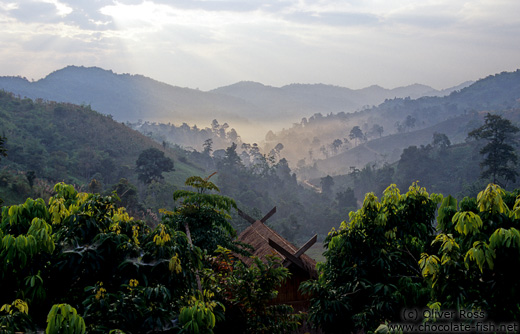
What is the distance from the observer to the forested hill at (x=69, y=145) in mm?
53156

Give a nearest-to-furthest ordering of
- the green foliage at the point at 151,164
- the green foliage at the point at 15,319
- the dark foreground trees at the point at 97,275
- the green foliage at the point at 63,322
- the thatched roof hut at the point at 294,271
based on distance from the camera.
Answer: the green foliage at the point at 63,322 → the green foliage at the point at 15,319 → the dark foreground trees at the point at 97,275 → the thatched roof hut at the point at 294,271 → the green foliage at the point at 151,164

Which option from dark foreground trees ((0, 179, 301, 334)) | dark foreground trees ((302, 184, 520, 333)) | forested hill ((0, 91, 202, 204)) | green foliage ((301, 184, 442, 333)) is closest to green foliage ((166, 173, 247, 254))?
dark foreground trees ((302, 184, 520, 333))

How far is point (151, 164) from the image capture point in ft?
177

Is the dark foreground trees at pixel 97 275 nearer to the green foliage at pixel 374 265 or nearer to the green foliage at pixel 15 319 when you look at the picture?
the green foliage at pixel 15 319

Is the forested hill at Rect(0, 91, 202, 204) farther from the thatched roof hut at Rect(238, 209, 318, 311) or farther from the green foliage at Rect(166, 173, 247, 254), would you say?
the green foliage at Rect(166, 173, 247, 254)

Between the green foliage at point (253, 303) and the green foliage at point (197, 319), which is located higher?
the green foliage at point (197, 319)

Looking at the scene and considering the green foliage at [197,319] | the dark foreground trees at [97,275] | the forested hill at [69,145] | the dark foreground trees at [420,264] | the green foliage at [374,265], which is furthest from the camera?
the forested hill at [69,145]

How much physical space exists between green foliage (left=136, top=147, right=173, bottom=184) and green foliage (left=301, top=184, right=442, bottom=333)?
152ft

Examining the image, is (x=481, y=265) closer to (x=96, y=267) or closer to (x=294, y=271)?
(x=96, y=267)

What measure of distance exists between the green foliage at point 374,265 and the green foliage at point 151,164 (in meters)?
46.5

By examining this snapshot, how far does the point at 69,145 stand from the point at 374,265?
62193mm

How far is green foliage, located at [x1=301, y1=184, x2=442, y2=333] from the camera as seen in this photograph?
838 cm

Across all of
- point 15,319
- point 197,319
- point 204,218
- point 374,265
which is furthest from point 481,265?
point 204,218

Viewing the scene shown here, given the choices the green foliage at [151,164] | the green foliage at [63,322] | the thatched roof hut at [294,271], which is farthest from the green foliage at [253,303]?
the green foliage at [151,164]
